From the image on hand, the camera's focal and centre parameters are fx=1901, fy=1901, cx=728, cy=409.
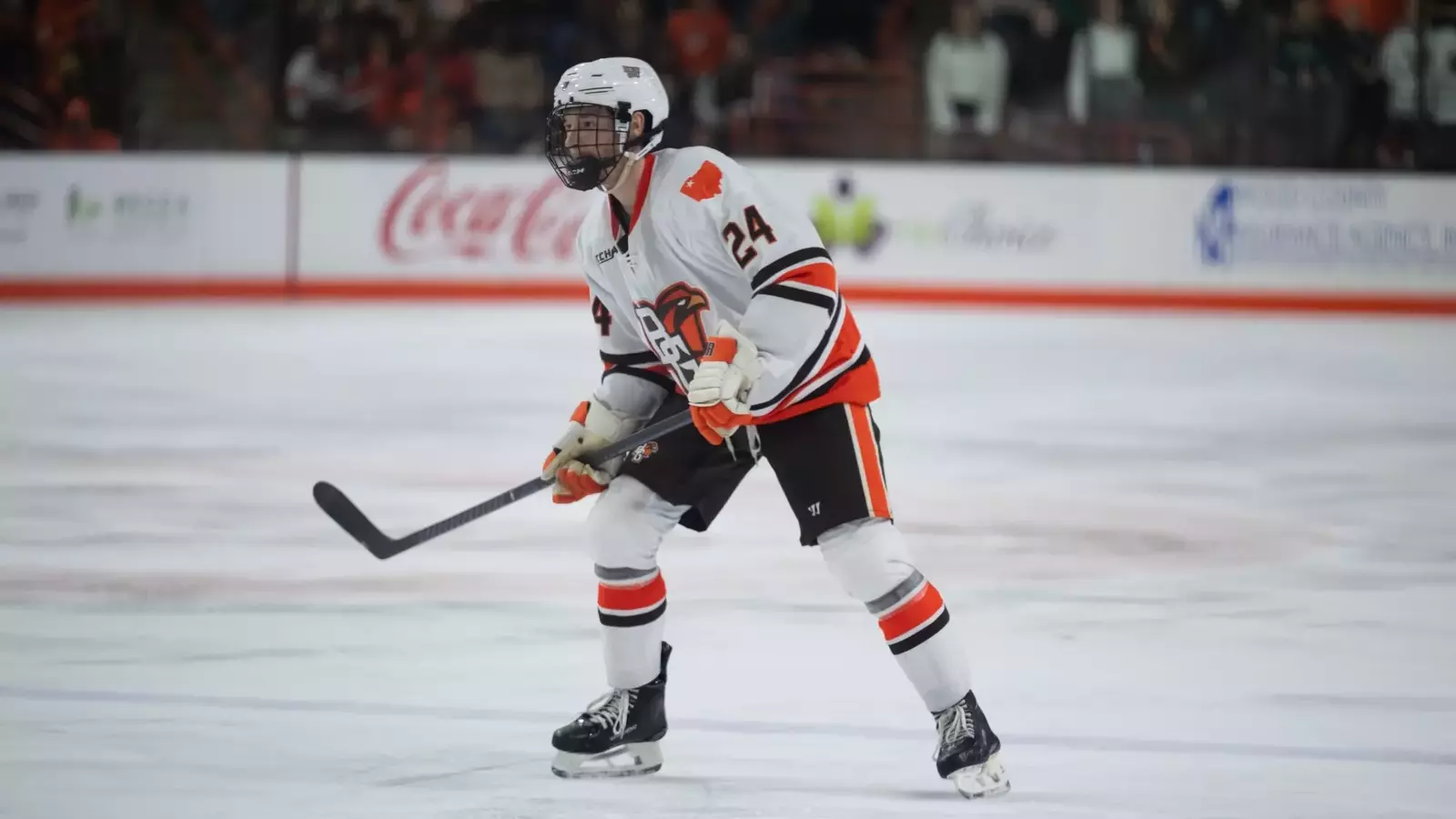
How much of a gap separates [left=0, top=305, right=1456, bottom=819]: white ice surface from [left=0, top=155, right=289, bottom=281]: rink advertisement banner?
257 cm

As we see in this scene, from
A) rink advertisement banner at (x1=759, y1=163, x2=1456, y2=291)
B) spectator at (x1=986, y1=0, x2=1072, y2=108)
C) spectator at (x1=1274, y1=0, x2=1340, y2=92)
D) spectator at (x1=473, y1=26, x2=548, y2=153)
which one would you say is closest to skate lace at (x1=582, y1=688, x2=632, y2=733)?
rink advertisement banner at (x1=759, y1=163, x2=1456, y2=291)

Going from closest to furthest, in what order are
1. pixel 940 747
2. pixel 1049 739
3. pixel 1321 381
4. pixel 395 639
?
pixel 940 747, pixel 1049 739, pixel 395 639, pixel 1321 381

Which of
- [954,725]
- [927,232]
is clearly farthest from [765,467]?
[927,232]

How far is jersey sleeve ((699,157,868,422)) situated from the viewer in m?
2.70

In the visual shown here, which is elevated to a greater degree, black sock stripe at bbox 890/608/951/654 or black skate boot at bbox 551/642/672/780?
black sock stripe at bbox 890/608/951/654

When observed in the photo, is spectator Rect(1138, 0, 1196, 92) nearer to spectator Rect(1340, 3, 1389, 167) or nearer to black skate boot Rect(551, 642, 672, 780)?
spectator Rect(1340, 3, 1389, 167)

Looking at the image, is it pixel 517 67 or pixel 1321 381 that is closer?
pixel 1321 381

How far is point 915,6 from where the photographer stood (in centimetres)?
1127

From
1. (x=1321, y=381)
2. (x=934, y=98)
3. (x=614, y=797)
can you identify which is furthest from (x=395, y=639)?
(x=934, y=98)

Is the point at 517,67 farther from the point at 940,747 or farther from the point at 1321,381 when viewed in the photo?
the point at 940,747

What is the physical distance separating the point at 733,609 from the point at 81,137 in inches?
296

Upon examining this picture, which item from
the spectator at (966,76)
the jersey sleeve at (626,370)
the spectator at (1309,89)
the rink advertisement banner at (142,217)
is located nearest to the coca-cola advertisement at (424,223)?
the rink advertisement banner at (142,217)

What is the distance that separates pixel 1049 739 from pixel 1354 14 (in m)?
9.06

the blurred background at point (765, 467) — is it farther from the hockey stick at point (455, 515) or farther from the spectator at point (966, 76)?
the hockey stick at point (455, 515)
